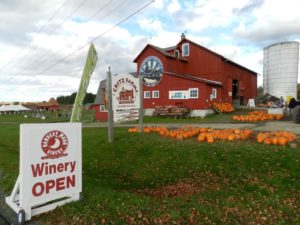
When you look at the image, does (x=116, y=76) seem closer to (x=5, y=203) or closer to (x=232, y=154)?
(x=232, y=154)

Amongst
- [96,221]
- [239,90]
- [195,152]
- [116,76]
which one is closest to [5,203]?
[96,221]

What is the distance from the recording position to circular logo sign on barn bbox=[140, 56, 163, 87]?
28312 millimetres

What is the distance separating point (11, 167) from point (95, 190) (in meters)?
4.32

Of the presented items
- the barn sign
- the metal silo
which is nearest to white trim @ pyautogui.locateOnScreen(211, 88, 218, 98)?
the barn sign

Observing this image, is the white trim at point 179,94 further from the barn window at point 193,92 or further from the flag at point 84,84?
the flag at point 84,84

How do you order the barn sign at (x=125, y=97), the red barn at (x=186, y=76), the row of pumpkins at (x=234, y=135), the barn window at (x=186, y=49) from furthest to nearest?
the barn window at (x=186, y=49)
the red barn at (x=186, y=76)
the barn sign at (x=125, y=97)
the row of pumpkins at (x=234, y=135)

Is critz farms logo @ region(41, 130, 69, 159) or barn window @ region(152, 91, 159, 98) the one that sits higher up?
barn window @ region(152, 91, 159, 98)

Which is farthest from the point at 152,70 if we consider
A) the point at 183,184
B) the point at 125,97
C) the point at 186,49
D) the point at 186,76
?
the point at 183,184

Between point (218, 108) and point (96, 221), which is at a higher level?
point (218, 108)

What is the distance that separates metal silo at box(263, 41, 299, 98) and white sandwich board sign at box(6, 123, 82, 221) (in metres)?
40.0

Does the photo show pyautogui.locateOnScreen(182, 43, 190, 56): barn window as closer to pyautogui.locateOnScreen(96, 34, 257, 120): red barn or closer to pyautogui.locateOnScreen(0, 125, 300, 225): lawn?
pyautogui.locateOnScreen(96, 34, 257, 120): red barn

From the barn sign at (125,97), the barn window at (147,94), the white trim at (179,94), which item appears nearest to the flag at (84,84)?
the barn sign at (125,97)

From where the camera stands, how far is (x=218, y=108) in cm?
2564

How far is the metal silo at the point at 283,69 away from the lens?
3888 cm
